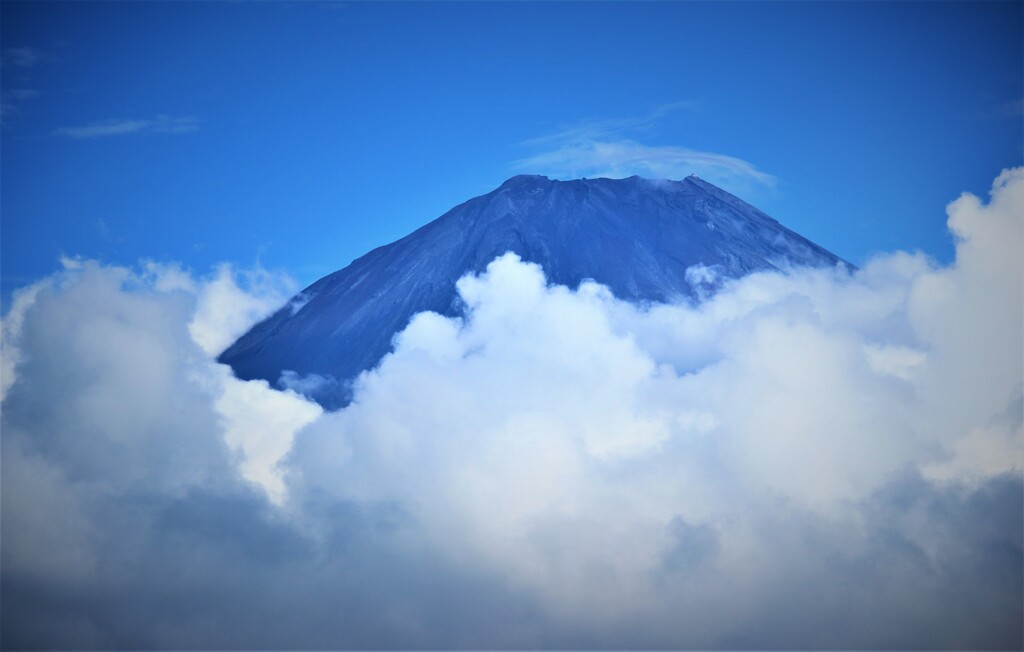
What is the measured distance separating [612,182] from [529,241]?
28.7 ft

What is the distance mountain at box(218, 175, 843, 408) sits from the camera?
62656 mm

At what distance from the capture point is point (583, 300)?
Result: 205 feet

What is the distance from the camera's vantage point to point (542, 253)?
63.4 meters

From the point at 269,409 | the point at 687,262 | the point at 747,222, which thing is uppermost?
the point at 747,222

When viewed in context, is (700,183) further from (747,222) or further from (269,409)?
(269,409)

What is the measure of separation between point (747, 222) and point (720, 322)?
29.4 feet

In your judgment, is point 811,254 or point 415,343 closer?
point 415,343

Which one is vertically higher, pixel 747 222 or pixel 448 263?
pixel 747 222

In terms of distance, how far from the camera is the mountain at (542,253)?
6266 cm

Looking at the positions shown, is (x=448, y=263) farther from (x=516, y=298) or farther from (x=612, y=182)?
(x=612, y=182)

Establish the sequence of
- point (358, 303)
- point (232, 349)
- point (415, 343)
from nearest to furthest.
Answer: point (415, 343), point (358, 303), point (232, 349)

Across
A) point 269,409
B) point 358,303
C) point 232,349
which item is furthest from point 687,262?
point 232,349

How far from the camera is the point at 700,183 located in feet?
221

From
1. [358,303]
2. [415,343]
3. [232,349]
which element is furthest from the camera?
[232,349]
